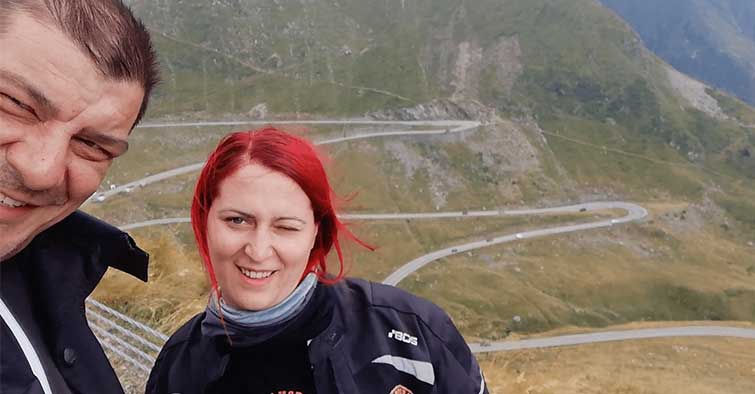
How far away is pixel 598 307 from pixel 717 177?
287ft

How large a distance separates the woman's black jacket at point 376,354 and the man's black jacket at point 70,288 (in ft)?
2.12

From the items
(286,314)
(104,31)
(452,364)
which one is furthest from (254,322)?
(104,31)

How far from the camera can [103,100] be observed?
3035 millimetres

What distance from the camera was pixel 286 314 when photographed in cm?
398

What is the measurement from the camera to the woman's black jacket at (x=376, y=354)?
12.9 feet

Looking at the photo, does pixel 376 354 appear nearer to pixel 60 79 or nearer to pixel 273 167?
pixel 273 167

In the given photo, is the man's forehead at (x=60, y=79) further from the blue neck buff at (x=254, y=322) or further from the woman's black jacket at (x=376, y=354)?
the woman's black jacket at (x=376, y=354)

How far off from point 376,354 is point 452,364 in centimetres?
58

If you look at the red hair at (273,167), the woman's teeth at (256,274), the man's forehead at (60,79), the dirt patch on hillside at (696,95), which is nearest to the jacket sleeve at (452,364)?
the red hair at (273,167)

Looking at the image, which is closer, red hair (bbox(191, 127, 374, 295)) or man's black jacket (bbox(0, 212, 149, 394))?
man's black jacket (bbox(0, 212, 149, 394))

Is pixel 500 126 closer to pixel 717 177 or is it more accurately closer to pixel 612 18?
pixel 717 177

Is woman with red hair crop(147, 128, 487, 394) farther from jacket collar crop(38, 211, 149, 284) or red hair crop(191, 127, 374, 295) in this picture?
jacket collar crop(38, 211, 149, 284)

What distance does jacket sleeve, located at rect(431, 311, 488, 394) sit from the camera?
4.05 meters

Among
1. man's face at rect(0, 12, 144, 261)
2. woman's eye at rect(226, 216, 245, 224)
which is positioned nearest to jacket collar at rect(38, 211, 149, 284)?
man's face at rect(0, 12, 144, 261)
